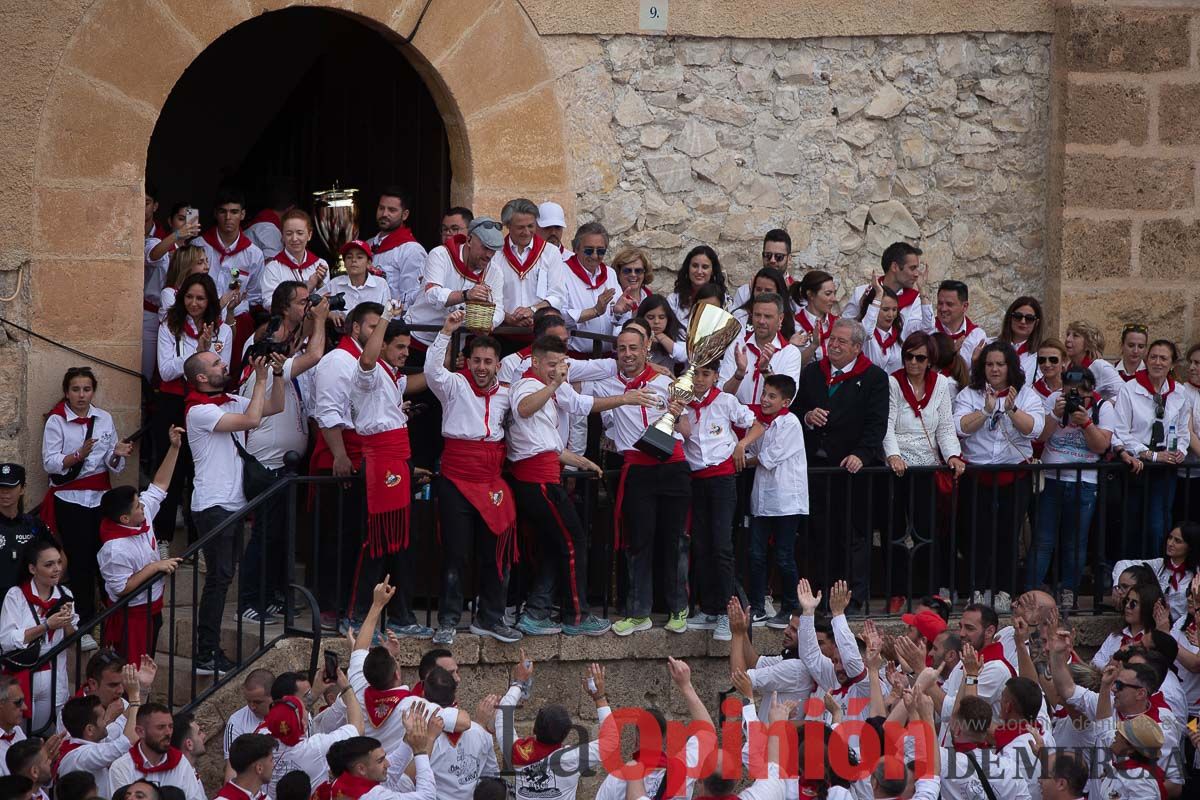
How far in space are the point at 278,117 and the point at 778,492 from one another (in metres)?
6.26

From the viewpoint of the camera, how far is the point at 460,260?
32.8ft

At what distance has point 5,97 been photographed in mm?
9867

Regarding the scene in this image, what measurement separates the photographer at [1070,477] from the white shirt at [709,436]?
6.58ft

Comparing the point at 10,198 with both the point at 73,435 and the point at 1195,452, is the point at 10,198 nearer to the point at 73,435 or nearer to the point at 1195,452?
the point at 73,435

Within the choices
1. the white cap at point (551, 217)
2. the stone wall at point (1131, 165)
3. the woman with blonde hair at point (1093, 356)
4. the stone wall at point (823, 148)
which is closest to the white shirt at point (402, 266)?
the white cap at point (551, 217)

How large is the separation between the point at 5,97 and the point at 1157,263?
700 centimetres

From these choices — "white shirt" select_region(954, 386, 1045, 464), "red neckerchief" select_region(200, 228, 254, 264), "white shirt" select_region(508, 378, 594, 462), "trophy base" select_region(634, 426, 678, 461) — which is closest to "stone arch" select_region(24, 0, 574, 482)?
"red neckerchief" select_region(200, 228, 254, 264)

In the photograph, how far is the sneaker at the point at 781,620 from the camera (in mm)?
9727

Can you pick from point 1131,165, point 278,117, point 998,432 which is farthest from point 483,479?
point 278,117

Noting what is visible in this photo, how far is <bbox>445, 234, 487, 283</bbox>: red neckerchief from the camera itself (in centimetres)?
995

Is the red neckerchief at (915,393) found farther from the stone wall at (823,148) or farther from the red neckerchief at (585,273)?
the red neckerchief at (585,273)

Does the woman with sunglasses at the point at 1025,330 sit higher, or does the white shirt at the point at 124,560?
the woman with sunglasses at the point at 1025,330

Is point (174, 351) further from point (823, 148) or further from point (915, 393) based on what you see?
point (823, 148)

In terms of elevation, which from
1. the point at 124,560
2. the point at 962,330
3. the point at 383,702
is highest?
the point at 962,330
